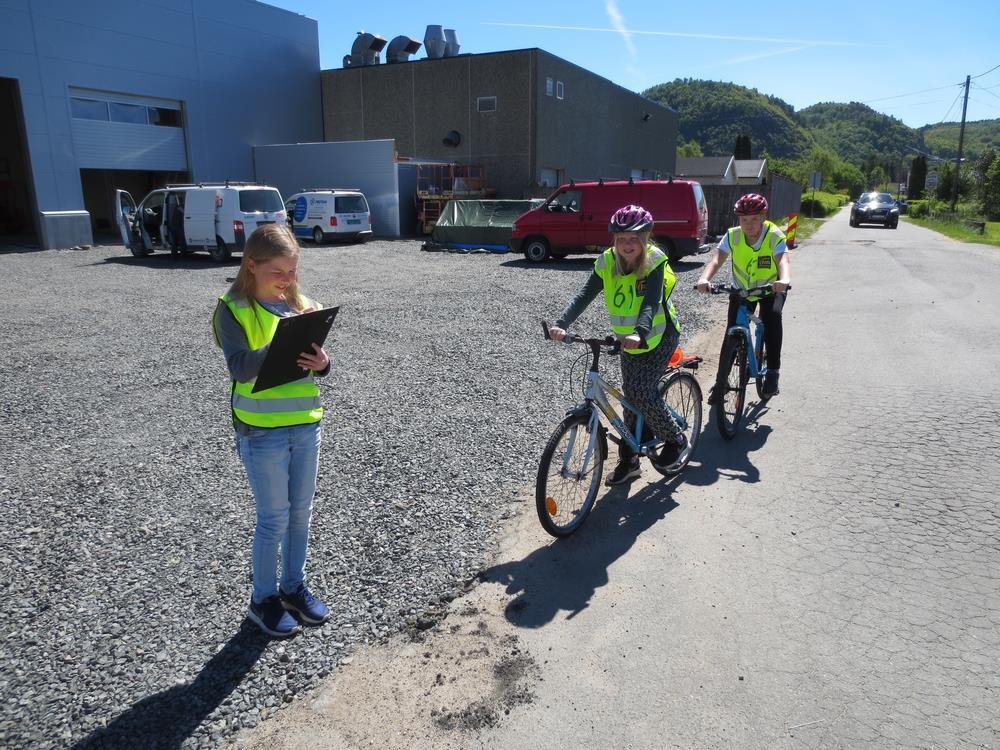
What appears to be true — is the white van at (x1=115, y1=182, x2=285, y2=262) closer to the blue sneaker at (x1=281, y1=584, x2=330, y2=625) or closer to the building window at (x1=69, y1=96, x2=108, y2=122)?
the building window at (x1=69, y1=96, x2=108, y2=122)

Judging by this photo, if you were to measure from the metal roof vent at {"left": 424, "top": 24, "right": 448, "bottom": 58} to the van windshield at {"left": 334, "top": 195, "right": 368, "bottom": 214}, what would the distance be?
1507 centimetres

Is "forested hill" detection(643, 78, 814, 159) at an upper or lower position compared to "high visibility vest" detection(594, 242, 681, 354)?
upper

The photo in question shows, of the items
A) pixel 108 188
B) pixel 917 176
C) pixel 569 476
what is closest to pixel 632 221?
pixel 569 476

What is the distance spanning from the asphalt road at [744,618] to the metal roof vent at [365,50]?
3646 centimetres

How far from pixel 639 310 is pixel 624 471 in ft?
3.87

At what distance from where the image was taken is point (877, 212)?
125 feet

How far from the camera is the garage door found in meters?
25.3

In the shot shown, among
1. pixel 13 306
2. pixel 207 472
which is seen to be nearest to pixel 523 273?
pixel 13 306

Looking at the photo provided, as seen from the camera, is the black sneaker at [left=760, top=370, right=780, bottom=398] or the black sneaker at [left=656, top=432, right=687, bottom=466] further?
the black sneaker at [left=760, top=370, right=780, bottom=398]

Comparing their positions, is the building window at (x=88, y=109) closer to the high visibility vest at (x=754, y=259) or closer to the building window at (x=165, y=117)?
the building window at (x=165, y=117)

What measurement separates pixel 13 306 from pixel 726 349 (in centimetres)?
1206

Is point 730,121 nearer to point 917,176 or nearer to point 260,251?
point 917,176

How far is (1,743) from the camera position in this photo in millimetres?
2502

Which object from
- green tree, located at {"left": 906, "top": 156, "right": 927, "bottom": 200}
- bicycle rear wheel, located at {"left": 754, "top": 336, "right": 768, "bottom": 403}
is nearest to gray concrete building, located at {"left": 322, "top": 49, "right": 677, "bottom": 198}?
bicycle rear wheel, located at {"left": 754, "top": 336, "right": 768, "bottom": 403}
